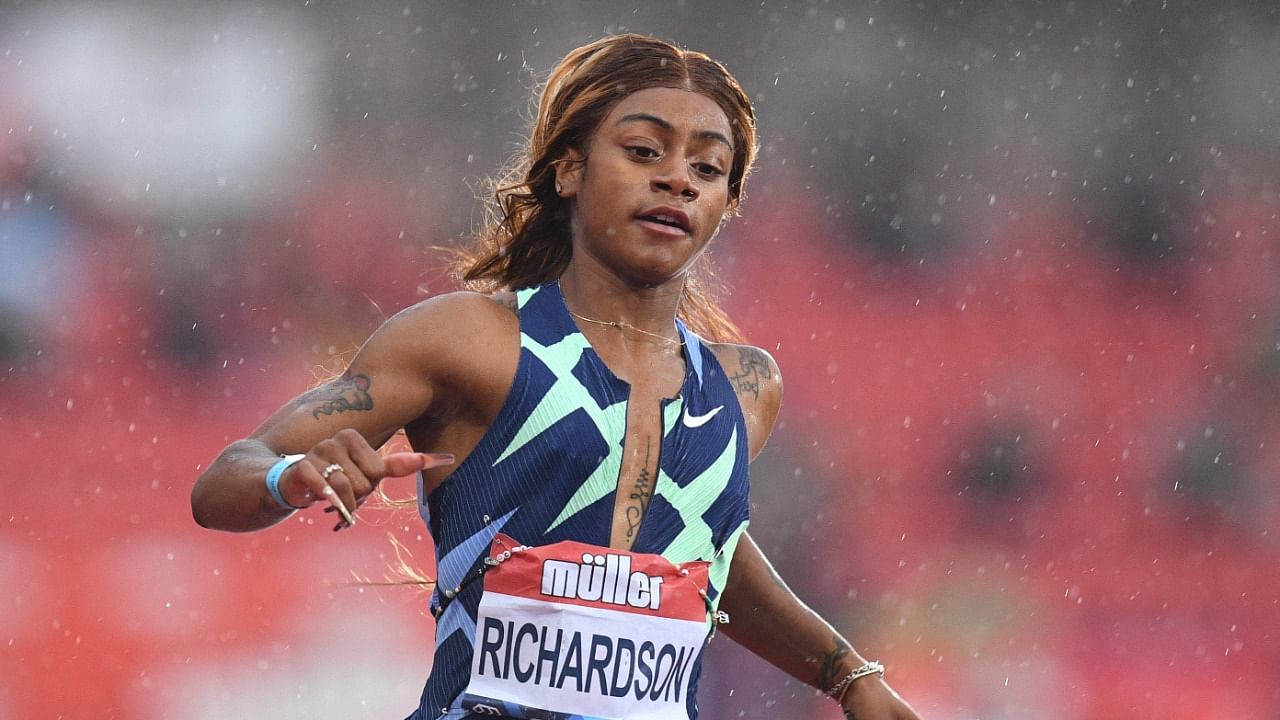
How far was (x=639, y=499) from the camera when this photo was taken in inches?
105

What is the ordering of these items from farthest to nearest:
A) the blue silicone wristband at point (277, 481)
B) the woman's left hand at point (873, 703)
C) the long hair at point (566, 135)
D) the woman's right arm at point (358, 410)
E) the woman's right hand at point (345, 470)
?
1. the woman's left hand at point (873, 703)
2. the long hair at point (566, 135)
3. the woman's right arm at point (358, 410)
4. the blue silicone wristband at point (277, 481)
5. the woman's right hand at point (345, 470)

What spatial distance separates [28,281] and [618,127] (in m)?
5.13

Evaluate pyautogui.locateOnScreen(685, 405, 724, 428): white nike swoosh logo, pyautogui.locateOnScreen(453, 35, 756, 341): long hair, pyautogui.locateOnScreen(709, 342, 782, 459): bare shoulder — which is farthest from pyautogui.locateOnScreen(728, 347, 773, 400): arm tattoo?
pyautogui.locateOnScreen(453, 35, 756, 341): long hair

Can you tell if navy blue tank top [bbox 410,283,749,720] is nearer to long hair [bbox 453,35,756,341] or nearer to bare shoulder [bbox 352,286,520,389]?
bare shoulder [bbox 352,286,520,389]

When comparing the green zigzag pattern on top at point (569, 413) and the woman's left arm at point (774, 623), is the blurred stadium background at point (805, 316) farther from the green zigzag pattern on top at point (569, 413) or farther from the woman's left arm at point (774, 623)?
the green zigzag pattern on top at point (569, 413)

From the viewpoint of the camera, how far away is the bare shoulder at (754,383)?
3105mm

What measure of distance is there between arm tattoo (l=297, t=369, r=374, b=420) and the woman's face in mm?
607

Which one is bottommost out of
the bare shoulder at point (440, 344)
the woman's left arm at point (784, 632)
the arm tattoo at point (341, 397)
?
the woman's left arm at point (784, 632)

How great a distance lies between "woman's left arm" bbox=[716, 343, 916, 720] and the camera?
311 cm

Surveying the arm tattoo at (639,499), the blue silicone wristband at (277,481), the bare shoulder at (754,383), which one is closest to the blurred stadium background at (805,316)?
the bare shoulder at (754,383)

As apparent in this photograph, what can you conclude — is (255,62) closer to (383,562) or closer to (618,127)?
(383,562)

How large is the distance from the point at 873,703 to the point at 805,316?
5023 mm

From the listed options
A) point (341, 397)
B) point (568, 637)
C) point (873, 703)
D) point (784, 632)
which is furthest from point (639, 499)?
point (873, 703)

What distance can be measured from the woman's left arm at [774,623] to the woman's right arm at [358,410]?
2.30 feet
